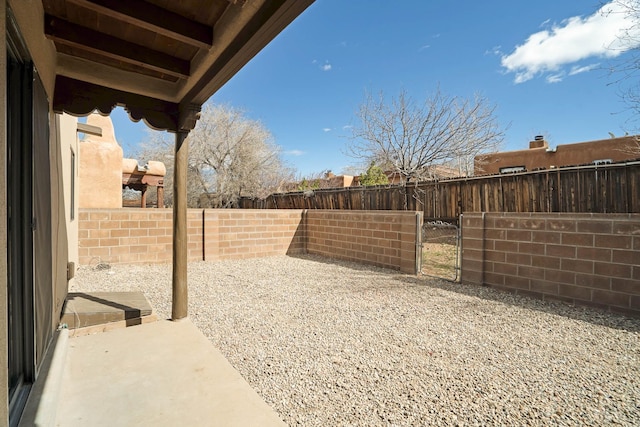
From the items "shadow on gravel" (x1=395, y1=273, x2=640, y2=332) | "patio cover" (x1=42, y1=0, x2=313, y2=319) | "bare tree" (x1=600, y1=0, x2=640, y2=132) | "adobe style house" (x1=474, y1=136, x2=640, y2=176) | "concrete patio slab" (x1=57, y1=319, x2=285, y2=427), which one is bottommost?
"shadow on gravel" (x1=395, y1=273, x2=640, y2=332)

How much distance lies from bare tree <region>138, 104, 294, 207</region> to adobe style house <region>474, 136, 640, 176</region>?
9858mm

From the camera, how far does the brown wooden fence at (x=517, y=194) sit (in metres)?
5.65

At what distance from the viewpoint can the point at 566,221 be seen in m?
4.51

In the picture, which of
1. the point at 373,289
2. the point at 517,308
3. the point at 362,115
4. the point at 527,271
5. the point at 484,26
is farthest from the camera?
the point at 484,26

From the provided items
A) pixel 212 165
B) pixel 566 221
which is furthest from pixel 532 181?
pixel 212 165

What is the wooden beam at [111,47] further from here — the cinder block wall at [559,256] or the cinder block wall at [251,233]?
the cinder block wall at [251,233]

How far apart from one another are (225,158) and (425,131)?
9595mm

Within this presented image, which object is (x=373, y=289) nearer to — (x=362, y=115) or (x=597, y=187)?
(x=597, y=187)

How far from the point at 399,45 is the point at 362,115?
4.26 metres

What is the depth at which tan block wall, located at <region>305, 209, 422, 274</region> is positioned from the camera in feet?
21.4

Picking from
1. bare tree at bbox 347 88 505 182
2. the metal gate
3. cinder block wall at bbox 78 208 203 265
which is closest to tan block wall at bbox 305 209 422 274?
the metal gate

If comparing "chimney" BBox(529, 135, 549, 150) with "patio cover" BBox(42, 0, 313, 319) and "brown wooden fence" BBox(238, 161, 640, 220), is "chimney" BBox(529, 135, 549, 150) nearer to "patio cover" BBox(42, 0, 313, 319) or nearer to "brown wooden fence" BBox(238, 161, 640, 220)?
"brown wooden fence" BBox(238, 161, 640, 220)

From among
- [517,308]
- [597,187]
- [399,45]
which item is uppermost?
[399,45]

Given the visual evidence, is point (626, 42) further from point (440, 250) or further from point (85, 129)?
Answer: point (85, 129)
